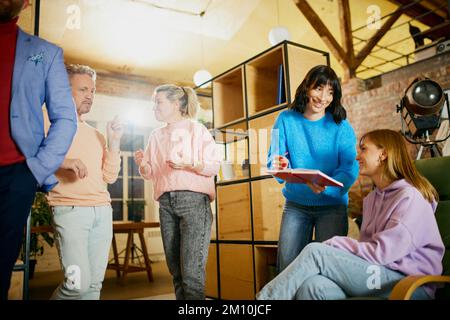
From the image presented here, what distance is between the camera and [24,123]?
3.42ft

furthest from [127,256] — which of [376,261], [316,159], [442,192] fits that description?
[442,192]

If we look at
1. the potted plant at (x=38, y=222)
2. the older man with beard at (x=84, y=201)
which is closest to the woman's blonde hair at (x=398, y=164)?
the older man with beard at (x=84, y=201)

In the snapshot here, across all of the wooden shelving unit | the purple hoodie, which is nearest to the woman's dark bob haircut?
the purple hoodie

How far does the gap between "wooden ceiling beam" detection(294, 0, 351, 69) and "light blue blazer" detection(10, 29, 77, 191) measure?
337 cm

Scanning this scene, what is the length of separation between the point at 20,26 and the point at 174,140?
2.00ft

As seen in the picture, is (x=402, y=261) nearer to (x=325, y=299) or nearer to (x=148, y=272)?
(x=325, y=299)

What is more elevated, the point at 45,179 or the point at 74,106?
the point at 74,106

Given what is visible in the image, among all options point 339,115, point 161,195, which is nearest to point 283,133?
point 339,115

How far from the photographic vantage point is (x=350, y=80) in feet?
14.7

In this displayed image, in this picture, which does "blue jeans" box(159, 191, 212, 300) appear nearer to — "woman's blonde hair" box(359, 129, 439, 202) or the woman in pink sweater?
the woman in pink sweater

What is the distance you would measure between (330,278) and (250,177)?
114cm

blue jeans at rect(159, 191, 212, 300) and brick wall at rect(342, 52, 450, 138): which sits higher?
brick wall at rect(342, 52, 450, 138)

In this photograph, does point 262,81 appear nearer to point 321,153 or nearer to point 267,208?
point 267,208

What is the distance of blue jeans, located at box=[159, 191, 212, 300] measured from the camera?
1411 millimetres
